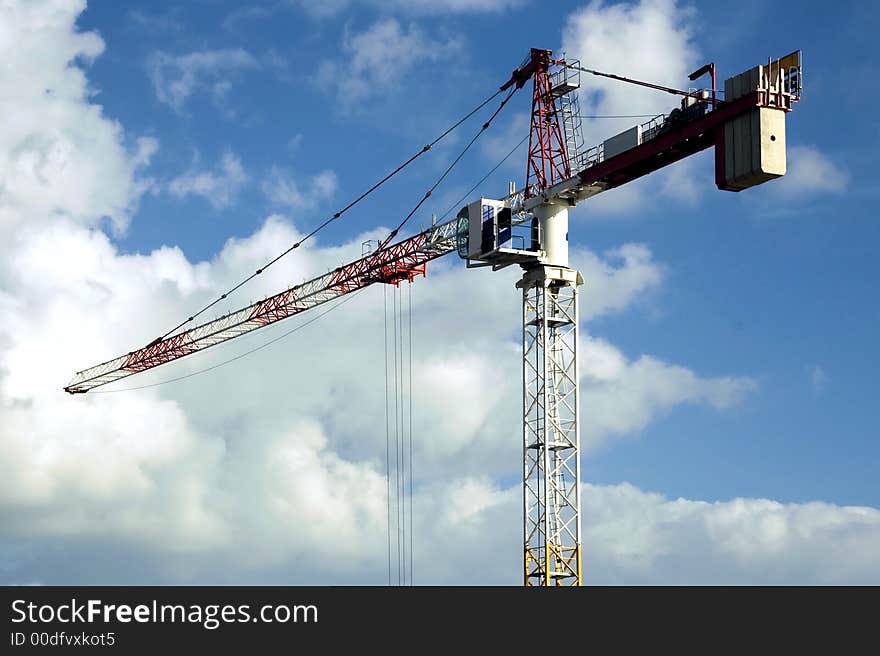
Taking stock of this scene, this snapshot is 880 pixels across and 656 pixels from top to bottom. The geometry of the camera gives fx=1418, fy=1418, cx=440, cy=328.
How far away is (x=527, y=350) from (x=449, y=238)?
1491 cm

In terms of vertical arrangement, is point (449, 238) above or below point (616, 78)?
below

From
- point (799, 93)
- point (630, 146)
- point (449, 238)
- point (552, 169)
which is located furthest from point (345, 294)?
point (799, 93)

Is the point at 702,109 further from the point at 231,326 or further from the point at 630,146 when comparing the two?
the point at 231,326

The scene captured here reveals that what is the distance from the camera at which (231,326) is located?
140m
